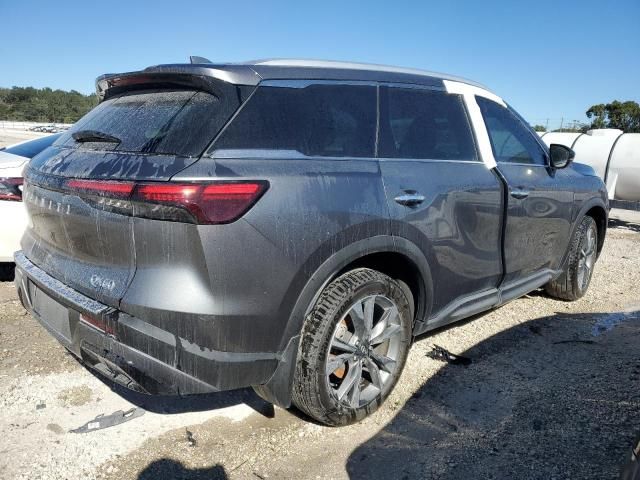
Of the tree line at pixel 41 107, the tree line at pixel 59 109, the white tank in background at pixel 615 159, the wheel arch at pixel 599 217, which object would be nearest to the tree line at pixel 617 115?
the tree line at pixel 59 109

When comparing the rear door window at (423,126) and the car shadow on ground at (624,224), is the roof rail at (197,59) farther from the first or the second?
the car shadow on ground at (624,224)

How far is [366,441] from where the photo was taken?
2641 millimetres

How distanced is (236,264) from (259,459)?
3.47 ft

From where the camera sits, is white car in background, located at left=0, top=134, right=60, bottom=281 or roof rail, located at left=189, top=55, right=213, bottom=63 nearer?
roof rail, located at left=189, top=55, right=213, bottom=63

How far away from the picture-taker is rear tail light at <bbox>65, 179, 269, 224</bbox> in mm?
1964

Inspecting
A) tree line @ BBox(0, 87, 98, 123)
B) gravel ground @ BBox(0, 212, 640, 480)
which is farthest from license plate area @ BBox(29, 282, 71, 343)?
tree line @ BBox(0, 87, 98, 123)

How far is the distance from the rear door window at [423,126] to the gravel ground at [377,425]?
1.45 metres

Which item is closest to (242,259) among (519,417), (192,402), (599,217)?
(192,402)

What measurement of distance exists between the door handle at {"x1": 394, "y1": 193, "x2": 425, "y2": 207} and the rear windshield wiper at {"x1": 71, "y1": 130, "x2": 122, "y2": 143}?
1.39m

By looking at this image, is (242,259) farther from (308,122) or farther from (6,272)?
(6,272)

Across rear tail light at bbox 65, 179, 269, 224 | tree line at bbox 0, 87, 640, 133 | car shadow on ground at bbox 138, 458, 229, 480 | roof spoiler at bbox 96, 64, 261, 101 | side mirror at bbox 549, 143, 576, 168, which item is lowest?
car shadow on ground at bbox 138, 458, 229, 480

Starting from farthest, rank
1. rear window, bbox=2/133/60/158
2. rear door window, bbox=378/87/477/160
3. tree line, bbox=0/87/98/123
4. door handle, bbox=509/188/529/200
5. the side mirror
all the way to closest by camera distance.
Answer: tree line, bbox=0/87/98/123, rear window, bbox=2/133/60/158, the side mirror, door handle, bbox=509/188/529/200, rear door window, bbox=378/87/477/160

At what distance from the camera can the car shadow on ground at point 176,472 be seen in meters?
2.31

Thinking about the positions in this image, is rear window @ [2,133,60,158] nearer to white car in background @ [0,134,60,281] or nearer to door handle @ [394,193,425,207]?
white car in background @ [0,134,60,281]
